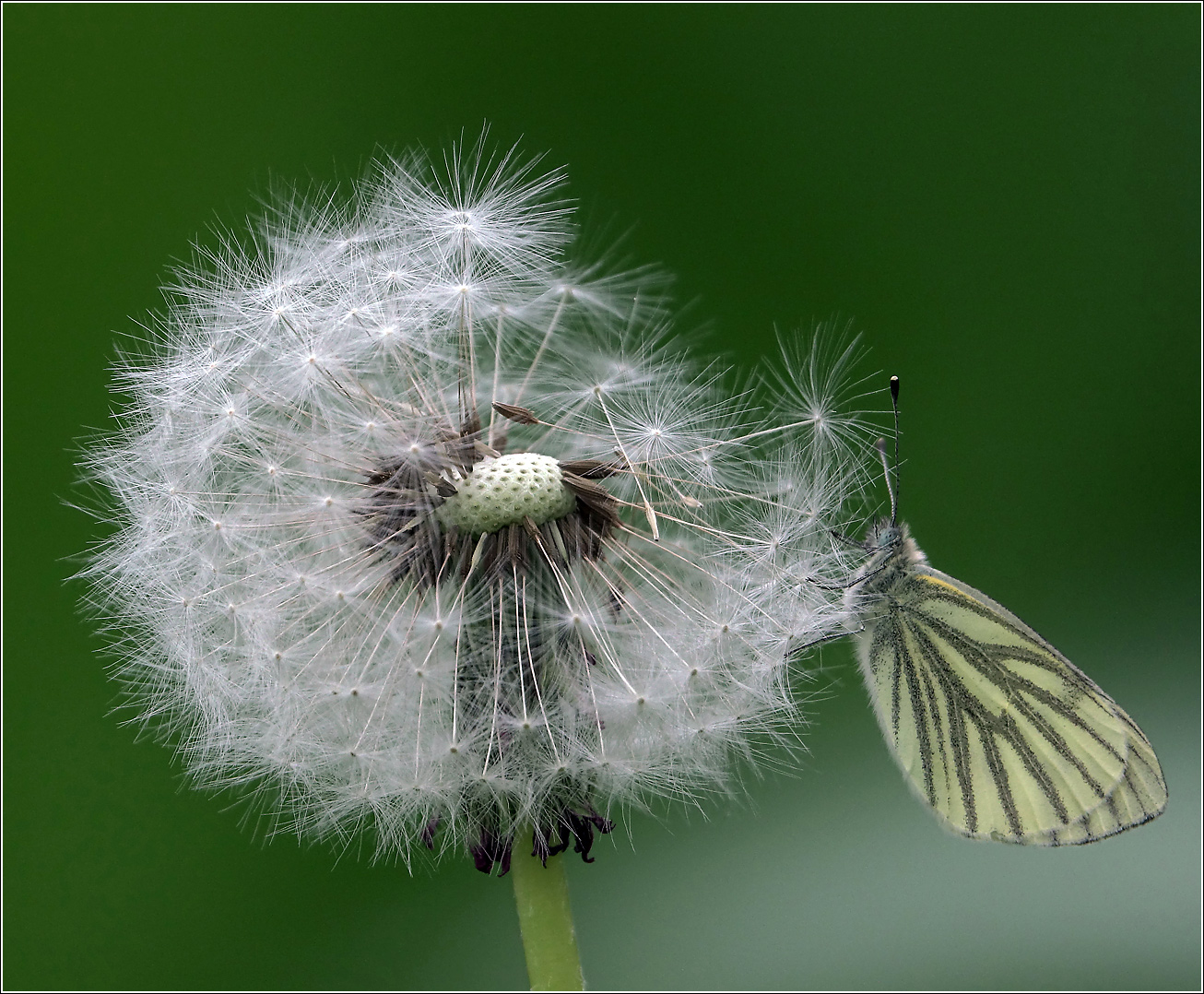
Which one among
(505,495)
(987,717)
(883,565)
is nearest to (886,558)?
(883,565)

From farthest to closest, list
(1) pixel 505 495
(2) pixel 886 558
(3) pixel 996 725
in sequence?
(3) pixel 996 725 < (2) pixel 886 558 < (1) pixel 505 495

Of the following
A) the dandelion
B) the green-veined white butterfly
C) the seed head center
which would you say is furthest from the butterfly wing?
the seed head center

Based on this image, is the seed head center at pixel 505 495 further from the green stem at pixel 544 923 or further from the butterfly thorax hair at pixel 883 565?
the butterfly thorax hair at pixel 883 565

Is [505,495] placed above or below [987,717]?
above

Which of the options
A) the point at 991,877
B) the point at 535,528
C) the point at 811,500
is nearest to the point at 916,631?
the point at 811,500

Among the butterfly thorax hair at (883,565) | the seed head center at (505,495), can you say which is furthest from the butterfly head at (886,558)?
the seed head center at (505,495)

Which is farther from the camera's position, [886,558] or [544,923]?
[886,558]

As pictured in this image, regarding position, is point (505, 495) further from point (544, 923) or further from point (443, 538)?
point (544, 923)

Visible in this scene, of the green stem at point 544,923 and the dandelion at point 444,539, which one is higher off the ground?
the dandelion at point 444,539

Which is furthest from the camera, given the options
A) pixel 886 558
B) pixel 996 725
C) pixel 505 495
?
pixel 996 725
